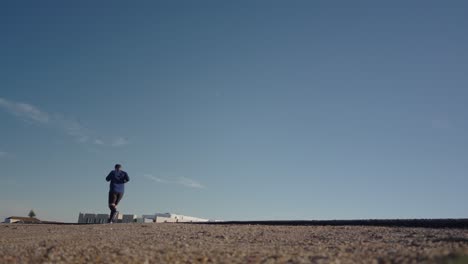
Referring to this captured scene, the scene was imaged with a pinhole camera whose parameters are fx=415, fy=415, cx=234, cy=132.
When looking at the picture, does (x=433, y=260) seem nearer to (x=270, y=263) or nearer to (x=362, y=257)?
(x=362, y=257)

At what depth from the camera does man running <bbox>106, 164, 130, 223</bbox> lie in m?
15.8

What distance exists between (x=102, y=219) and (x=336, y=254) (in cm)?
1897

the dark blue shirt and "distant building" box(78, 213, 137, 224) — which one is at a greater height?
the dark blue shirt

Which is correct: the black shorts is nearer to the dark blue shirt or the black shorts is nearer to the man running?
the man running

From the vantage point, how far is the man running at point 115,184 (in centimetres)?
1584

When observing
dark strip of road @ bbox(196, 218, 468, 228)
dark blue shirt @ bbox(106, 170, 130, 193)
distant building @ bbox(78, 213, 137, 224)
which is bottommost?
dark strip of road @ bbox(196, 218, 468, 228)

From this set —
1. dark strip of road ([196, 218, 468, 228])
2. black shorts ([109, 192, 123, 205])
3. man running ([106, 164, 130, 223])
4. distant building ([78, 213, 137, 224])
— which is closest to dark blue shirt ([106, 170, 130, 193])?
man running ([106, 164, 130, 223])

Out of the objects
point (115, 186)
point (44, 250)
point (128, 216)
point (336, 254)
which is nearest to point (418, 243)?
point (336, 254)

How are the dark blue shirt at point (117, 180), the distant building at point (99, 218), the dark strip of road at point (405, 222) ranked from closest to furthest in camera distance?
the dark strip of road at point (405, 222) < the dark blue shirt at point (117, 180) < the distant building at point (99, 218)

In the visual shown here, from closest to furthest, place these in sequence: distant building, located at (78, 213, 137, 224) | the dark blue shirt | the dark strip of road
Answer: the dark strip of road < the dark blue shirt < distant building, located at (78, 213, 137, 224)

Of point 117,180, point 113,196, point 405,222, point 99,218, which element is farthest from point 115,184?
point 405,222

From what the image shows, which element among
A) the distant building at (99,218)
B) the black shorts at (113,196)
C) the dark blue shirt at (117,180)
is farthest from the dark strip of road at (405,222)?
the distant building at (99,218)

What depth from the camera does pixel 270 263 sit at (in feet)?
18.7

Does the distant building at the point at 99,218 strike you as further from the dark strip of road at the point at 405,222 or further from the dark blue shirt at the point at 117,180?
the dark strip of road at the point at 405,222
